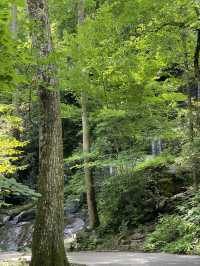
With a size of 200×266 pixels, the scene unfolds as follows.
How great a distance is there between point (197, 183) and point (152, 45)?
15.7ft

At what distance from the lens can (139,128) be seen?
594 inches

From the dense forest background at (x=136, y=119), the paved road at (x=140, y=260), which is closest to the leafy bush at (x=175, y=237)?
the dense forest background at (x=136, y=119)

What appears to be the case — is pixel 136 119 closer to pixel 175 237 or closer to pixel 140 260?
pixel 175 237

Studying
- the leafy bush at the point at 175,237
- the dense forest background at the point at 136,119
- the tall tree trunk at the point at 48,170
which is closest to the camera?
the tall tree trunk at the point at 48,170

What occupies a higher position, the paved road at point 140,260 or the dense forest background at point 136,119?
the dense forest background at point 136,119

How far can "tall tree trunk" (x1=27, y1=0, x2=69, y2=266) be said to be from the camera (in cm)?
855

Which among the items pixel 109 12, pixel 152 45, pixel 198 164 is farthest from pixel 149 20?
pixel 198 164

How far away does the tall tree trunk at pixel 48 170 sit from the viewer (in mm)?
8547

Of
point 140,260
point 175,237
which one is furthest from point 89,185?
point 140,260

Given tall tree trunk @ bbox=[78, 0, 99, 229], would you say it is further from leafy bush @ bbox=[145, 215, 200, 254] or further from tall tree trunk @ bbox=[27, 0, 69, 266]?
tall tree trunk @ bbox=[27, 0, 69, 266]

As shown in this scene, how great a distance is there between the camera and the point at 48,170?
891 cm

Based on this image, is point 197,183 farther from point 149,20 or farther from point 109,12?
point 109,12

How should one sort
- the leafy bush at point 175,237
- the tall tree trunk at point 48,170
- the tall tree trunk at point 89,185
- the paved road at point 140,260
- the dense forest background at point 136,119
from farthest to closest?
the tall tree trunk at point 89,185, the dense forest background at point 136,119, the leafy bush at point 175,237, the paved road at point 140,260, the tall tree trunk at point 48,170

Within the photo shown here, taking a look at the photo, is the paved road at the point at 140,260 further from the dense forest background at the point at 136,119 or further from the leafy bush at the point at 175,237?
the dense forest background at the point at 136,119
